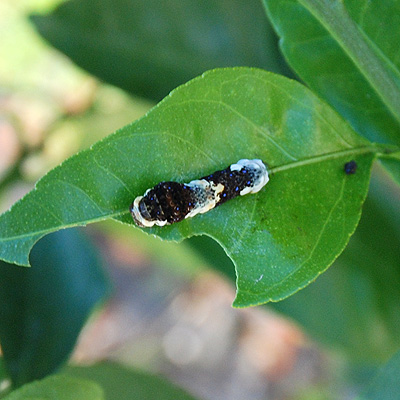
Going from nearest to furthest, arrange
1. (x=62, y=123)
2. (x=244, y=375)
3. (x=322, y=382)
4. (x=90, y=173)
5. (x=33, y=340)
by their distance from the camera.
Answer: (x=90, y=173), (x=33, y=340), (x=62, y=123), (x=322, y=382), (x=244, y=375)

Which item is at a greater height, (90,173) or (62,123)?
(90,173)

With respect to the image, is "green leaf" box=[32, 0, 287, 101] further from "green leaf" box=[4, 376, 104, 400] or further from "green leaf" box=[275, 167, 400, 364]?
"green leaf" box=[4, 376, 104, 400]

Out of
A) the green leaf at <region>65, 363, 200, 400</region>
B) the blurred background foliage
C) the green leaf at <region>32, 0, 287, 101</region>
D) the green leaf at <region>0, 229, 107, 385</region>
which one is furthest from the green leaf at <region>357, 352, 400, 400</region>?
the green leaf at <region>32, 0, 287, 101</region>

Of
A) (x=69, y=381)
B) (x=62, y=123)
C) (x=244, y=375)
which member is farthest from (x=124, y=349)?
(x=69, y=381)

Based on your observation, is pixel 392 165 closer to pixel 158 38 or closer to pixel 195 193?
pixel 195 193

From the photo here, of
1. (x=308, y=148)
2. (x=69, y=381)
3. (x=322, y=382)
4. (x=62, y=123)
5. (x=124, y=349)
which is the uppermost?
(x=308, y=148)

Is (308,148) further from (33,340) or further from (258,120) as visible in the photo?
(33,340)

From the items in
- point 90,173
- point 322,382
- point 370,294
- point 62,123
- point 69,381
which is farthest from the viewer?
point 322,382
